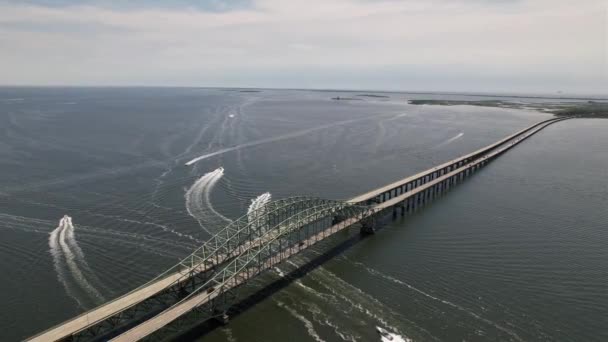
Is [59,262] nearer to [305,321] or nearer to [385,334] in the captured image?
[305,321]

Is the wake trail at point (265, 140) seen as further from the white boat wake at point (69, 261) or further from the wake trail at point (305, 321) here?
the wake trail at point (305, 321)

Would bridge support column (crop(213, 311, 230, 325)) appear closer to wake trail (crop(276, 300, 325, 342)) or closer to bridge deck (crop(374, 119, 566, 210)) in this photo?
wake trail (crop(276, 300, 325, 342))

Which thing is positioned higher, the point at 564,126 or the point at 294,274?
the point at 564,126

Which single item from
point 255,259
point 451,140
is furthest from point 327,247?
point 451,140

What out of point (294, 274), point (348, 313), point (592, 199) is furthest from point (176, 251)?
point (592, 199)

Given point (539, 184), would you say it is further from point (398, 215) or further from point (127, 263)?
point (127, 263)

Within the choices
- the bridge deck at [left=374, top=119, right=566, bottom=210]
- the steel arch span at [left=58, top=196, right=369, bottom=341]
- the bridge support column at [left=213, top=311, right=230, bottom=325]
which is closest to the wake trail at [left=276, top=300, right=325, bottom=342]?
the steel arch span at [left=58, top=196, right=369, bottom=341]
